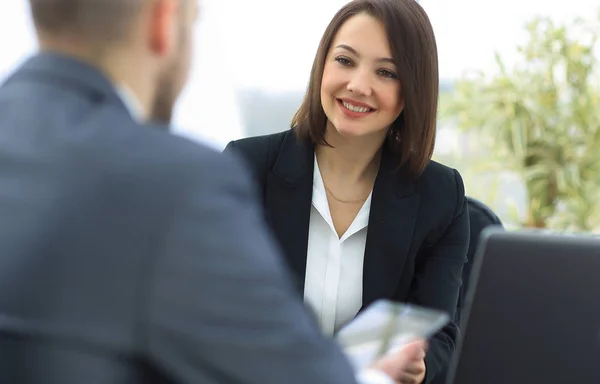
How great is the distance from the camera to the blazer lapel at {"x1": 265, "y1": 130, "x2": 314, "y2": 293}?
1850mm

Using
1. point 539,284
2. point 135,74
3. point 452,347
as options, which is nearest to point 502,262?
point 539,284

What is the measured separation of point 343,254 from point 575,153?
2.06 metres

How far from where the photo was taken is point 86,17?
762 mm

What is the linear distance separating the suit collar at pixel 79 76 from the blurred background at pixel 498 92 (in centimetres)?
265

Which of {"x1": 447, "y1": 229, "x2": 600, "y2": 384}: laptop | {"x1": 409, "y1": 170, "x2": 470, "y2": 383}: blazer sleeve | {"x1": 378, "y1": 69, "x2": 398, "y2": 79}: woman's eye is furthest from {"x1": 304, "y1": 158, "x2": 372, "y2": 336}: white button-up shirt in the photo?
{"x1": 447, "y1": 229, "x2": 600, "y2": 384}: laptop

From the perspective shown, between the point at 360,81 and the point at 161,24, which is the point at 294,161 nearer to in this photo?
the point at 360,81

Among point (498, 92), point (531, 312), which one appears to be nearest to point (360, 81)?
point (531, 312)

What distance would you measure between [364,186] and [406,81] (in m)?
0.30

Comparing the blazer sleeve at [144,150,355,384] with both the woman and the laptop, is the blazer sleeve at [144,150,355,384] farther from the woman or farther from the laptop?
the woman

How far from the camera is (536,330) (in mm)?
1001

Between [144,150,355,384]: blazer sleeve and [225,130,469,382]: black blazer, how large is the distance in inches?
44.3

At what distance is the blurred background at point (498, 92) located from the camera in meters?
3.52

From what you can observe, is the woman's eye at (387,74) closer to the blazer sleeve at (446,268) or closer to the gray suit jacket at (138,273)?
the blazer sleeve at (446,268)

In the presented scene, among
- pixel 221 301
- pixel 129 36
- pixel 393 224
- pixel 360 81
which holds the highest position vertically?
pixel 129 36
